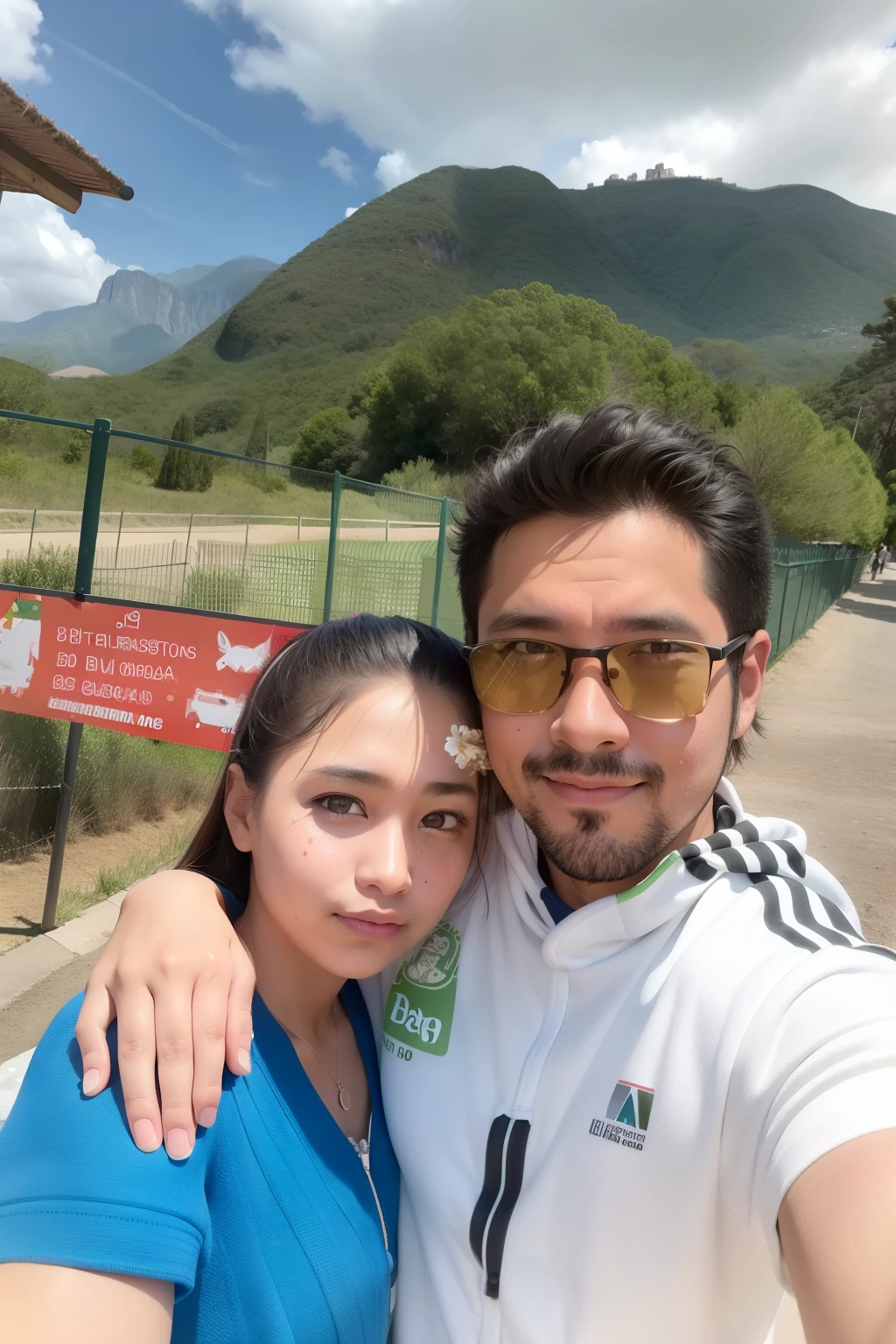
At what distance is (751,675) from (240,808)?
2.98ft

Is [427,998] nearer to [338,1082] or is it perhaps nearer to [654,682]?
[338,1082]

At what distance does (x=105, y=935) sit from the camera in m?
3.92

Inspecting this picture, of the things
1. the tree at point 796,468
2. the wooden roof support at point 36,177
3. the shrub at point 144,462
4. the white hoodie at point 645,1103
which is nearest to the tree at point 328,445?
the shrub at point 144,462

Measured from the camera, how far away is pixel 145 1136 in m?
0.86

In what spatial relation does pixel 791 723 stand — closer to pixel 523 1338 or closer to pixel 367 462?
pixel 523 1338

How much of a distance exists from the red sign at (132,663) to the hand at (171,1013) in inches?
89.7

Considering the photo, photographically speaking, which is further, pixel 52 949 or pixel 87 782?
pixel 87 782

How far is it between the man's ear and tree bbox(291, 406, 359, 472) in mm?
54966

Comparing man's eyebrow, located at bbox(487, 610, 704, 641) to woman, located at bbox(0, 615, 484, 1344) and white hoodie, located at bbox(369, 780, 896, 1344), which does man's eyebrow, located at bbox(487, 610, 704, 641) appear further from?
white hoodie, located at bbox(369, 780, 896, 1344)

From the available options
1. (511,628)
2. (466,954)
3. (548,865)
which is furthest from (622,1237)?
(511,628)

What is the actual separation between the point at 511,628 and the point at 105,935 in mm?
3408

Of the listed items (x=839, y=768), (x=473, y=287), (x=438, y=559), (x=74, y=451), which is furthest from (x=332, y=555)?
(x=473, y=287)

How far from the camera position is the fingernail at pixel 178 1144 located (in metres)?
0.87

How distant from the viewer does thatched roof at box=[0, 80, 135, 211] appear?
3.75m
